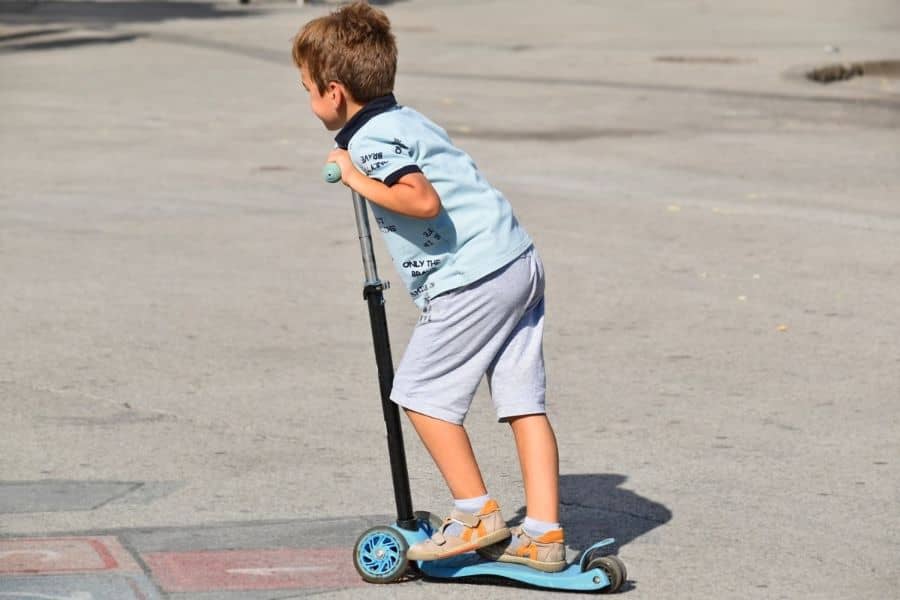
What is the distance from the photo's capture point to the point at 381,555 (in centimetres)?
468

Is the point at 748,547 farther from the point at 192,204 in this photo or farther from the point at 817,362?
the point at 192,204

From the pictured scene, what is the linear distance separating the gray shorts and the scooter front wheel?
0.35 metres

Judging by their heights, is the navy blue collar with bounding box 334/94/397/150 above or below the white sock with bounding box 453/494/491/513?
above

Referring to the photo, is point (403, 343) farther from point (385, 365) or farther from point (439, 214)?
point (439, 214)

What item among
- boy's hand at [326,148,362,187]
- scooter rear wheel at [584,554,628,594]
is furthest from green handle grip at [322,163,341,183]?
scooter rear wheel at [584,554,628,594]

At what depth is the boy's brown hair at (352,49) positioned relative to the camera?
4445mm

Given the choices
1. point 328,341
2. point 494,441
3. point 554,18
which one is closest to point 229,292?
point 328,341

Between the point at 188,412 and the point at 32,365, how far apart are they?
3.59 ft

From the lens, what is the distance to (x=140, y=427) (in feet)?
21.2

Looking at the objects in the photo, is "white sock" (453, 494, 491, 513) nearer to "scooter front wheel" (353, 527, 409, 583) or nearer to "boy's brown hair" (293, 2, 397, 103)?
"scooter front wheel" (353, 527, 409, 583)

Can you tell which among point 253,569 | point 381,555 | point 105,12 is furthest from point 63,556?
point 105,12

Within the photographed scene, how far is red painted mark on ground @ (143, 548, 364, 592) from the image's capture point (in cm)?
466

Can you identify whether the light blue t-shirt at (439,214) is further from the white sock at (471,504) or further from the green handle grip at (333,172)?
the white sock at (471,504)

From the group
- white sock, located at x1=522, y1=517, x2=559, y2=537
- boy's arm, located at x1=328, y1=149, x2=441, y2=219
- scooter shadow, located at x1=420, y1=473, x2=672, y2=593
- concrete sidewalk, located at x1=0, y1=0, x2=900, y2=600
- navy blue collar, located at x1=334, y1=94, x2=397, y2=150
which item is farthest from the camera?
scooter shadow, located at x1=420, y1=473, x2=672, y2=593
